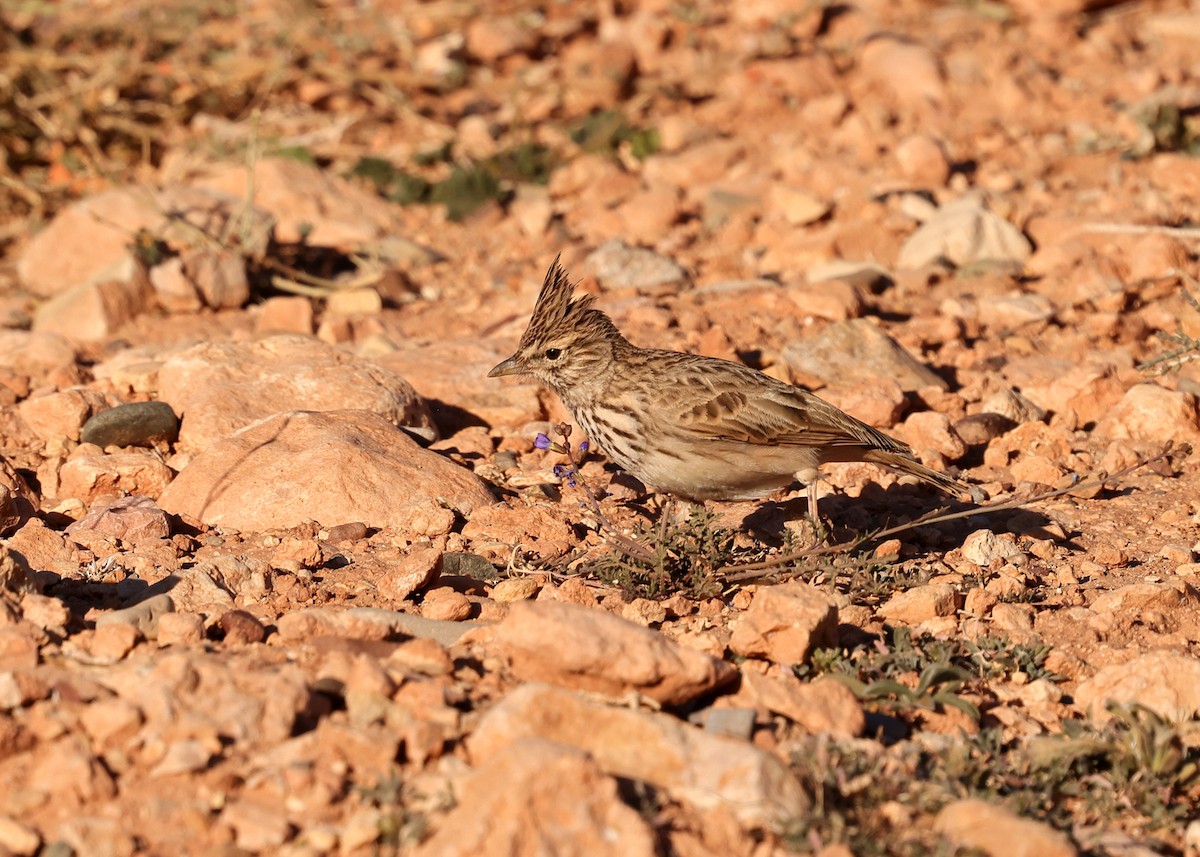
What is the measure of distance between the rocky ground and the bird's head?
23.5 inches

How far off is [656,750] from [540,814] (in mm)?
514

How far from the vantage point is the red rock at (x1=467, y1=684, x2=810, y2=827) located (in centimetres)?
387

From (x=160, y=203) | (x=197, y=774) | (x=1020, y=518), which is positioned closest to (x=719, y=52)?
(x=160, y=203)

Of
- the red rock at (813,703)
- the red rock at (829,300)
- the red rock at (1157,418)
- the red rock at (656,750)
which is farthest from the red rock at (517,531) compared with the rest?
the red rock at (1157,418)

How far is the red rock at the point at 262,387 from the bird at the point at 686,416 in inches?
38.4

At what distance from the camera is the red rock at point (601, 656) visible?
426 centimetres

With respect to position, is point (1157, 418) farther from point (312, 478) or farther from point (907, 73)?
point (907, 73)

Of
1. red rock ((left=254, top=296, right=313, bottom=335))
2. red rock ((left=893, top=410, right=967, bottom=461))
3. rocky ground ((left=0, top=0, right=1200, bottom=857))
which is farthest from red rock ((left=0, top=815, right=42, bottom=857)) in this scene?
red rock ((left=254, top=296, right=313, bottom=335))

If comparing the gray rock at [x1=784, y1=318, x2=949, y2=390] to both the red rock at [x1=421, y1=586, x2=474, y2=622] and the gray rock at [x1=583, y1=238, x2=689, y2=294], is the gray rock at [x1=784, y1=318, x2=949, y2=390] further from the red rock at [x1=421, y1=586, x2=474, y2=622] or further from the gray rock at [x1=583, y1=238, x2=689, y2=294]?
the red rock at [x1=421, y1=586, x2=474, y2=622]

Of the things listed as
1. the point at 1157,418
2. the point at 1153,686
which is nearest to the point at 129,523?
the point at 1153,686

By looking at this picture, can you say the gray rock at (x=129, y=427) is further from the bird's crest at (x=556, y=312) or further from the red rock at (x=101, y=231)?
the red rock at (x=101, y=231)

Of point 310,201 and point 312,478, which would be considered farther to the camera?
point 310,201

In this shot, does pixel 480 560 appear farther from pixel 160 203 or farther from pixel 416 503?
pixel 160 203

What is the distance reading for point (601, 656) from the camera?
424 centimetres
